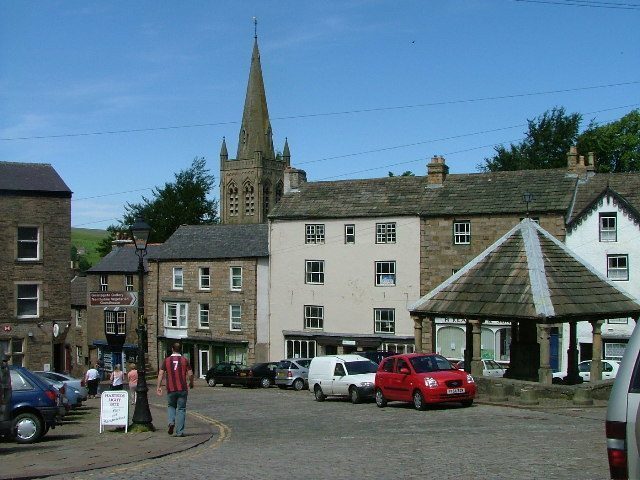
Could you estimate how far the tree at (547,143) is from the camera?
3194 inches

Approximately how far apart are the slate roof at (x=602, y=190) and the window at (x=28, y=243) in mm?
26926

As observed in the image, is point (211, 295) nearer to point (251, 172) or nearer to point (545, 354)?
point (545, 354)

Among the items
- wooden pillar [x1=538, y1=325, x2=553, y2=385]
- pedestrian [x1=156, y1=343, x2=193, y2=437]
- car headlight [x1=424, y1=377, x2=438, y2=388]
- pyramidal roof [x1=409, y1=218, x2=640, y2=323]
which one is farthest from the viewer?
pyramidal roof [x1=409, y1=218, x2=640, y2=323]

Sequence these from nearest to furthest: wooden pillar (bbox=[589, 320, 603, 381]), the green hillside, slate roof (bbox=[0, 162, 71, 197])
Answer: wooden pillar (bbox=[589, 320, 603, 381]), slate roof (bbox=[0, 162, 71, 197]), the green hillside

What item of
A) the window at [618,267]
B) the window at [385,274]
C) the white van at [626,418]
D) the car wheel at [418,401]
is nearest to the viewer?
the white van at [626,418]

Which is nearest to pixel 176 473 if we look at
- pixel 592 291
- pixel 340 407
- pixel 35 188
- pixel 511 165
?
pixel 340 407

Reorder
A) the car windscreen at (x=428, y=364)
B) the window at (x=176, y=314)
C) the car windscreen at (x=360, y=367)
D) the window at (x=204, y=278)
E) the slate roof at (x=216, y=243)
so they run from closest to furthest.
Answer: the car windscreen at (x=428, y=364)
the car windscreen at (x=360, y=367)
the slate roof at (x=216, y=243)
the window at (x=204, y=278)
the window at (x=176, y=314)

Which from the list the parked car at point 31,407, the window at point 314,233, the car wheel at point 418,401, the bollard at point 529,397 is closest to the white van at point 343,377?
the car wheel at point 418,401

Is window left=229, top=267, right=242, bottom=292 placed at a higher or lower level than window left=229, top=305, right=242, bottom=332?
higher

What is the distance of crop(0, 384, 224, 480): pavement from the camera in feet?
48.4

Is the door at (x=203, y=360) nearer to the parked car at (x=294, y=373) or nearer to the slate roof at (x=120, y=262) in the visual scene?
the slate roof at (x=120, y=262)

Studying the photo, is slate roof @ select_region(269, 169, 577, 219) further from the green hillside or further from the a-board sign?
the green hillside

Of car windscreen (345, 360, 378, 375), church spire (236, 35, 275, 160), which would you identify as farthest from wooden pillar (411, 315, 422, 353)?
church spire (236, 35, 275, 160)

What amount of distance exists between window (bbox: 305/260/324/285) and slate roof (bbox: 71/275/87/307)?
23.9 meters
